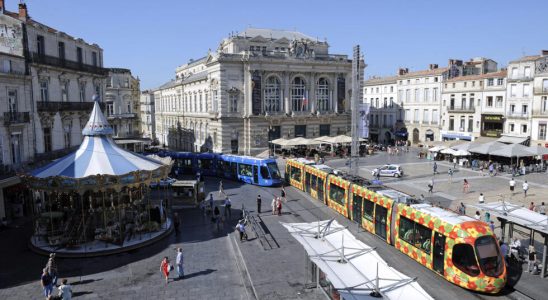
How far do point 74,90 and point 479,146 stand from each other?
39.2 meters

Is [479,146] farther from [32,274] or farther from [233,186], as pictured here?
[32,274]


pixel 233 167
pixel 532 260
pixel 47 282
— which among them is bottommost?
pixel 532 260

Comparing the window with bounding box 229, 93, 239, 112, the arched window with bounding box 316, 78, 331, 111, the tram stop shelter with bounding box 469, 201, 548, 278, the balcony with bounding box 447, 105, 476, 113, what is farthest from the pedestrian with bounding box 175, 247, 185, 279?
the balcony with bounding box 447, 105, 476, 113

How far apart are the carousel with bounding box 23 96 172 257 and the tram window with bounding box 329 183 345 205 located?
9945mm

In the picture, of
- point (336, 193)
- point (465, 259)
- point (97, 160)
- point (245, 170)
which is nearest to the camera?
point (465, 259)

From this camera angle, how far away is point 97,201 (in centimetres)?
2136

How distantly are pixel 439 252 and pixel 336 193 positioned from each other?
10201mm

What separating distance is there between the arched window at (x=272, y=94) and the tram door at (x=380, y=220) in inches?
1277

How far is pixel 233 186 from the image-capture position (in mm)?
34344

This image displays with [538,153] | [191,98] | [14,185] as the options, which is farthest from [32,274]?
[191,98]

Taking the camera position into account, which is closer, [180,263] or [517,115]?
[180,263]

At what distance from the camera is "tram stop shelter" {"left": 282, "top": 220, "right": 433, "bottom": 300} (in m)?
10.4

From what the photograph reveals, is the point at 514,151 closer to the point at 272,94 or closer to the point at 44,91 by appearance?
the point at 272,94

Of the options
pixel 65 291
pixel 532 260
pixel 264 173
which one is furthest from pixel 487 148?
pixel 65 291
